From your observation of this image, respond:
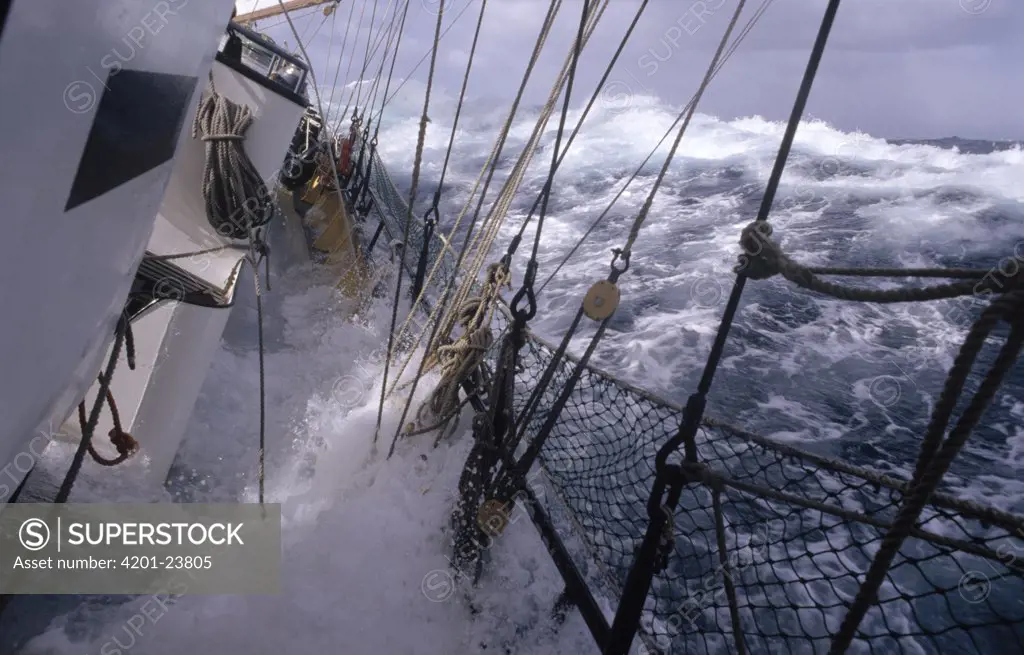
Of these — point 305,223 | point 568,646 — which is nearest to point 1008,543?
point 568,646

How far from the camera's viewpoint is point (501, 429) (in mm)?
2291

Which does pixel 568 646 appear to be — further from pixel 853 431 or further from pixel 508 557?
pixel 853 431

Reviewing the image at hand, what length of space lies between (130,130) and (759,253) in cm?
168

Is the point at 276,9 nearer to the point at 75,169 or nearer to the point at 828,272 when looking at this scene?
the point at 75,169

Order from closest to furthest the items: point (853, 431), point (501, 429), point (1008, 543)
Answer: point (501, 429), point (1008, 543), point (853, 431)

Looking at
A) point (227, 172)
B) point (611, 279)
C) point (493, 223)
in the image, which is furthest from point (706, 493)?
point (227, 172)

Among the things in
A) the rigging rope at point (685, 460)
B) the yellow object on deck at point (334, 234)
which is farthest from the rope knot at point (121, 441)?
Result: the yellow object on deck at point (334, 234)

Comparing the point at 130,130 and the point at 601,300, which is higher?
the point at 130,130

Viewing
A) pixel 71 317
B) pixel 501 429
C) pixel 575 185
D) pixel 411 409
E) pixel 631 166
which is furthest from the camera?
pixel 631 166

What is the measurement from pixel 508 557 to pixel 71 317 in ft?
6.77

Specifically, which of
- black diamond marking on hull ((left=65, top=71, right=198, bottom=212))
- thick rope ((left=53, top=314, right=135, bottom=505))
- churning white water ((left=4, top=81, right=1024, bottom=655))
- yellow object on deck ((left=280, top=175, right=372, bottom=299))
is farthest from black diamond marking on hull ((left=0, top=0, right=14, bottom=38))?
yellow object on deck ((left=280, top=175, right=372, bottom=299))

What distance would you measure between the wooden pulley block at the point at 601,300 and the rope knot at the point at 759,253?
1.84 feet

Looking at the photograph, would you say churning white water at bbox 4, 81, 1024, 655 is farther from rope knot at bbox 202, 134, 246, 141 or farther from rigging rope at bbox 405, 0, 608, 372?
rope knot at bbox 202, 134, 246, 141

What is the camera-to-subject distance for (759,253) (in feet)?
4.07
